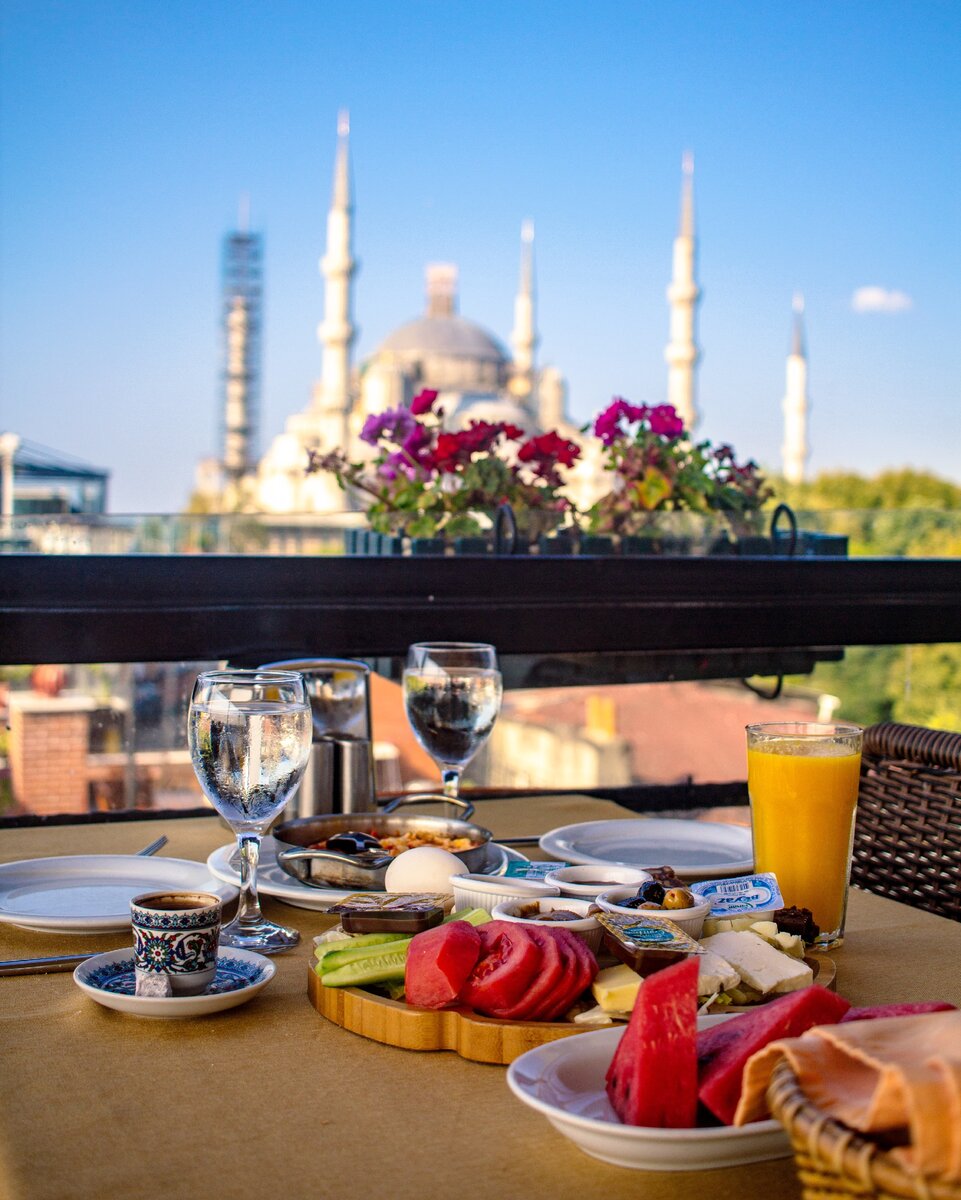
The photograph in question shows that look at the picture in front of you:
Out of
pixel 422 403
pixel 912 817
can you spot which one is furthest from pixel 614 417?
pixel 912 817

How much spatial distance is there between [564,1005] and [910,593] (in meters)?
1.68

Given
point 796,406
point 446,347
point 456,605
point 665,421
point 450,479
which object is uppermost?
point 446,347

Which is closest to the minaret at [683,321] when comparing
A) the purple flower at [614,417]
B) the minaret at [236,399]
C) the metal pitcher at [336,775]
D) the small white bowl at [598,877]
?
the minaret at [236,399]

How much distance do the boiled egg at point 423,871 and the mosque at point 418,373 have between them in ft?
92.6

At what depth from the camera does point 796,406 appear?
41.4 meters

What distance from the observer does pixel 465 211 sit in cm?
4028

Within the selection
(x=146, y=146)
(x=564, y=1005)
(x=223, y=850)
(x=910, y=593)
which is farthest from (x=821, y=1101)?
(x=146, y=146)

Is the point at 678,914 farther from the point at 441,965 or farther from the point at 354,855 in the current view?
the point at 354,855

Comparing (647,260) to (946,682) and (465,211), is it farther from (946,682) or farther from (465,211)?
(946,682)

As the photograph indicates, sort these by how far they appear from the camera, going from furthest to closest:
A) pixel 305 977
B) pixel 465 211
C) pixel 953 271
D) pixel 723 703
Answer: pixel 465 211, pixel 953 271, pixel 723 703, pixel 305 977

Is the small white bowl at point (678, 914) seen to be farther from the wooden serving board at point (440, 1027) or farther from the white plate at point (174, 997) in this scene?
the white plate at point (174, 997)

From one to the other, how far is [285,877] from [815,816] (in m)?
0.35

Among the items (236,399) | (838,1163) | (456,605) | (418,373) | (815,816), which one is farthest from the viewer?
(236,399)

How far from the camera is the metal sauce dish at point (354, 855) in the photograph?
869mm
